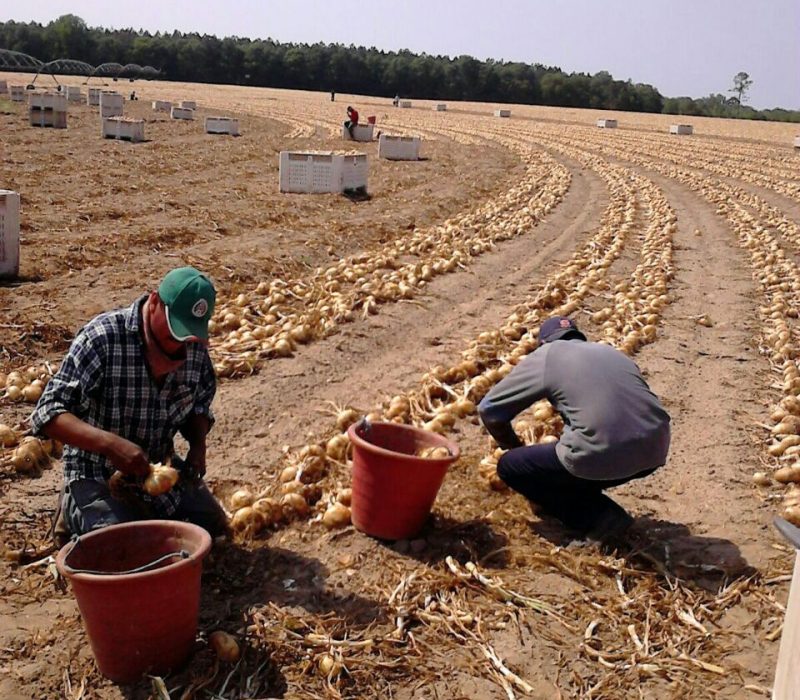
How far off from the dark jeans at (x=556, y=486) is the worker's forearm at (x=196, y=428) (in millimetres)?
1381

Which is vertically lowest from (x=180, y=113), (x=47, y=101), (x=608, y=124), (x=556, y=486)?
(x=556, y=486)

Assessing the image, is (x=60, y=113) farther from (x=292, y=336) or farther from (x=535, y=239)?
(x=292, y=336)

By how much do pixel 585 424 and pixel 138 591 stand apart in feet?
6.18

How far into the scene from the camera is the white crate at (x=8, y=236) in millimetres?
7160

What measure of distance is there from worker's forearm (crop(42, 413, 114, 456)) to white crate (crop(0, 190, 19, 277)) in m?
4.81

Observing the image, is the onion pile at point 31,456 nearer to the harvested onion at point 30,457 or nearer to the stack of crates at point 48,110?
the harvested onion at point 30,457

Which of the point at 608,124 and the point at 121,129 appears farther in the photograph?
the point at 608,124

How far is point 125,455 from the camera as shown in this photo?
117 inches

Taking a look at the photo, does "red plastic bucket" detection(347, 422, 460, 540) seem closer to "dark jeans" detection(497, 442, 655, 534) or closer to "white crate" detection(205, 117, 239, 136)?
"dark jeans" detection(497, 442, 655, 534)

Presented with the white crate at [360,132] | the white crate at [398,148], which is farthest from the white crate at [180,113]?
the white crate at [398,148]

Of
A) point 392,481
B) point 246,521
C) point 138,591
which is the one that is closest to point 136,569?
point 138,591

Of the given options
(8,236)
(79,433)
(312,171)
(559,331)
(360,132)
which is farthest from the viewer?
(360,132)

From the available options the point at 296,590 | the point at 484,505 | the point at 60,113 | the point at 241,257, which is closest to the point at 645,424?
the point at 484,505

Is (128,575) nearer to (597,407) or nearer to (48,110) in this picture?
(597,407)
